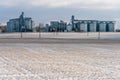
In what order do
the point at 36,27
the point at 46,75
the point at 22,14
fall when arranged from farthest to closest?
the point at 36,27 → the point at 22,14 → the point at 46,75

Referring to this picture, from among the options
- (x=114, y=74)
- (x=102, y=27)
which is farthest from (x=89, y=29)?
(x=114, y=74)

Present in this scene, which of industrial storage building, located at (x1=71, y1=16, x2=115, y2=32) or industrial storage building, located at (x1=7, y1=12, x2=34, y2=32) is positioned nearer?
industrial storage building, located at (x1=7, y1=12, x2=34, y2=32)

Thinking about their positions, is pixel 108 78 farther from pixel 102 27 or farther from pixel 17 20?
pixel 102 27

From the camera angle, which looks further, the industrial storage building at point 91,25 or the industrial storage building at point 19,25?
the industrial storage building at point 91,25

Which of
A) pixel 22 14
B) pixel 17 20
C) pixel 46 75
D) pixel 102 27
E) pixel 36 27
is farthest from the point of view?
pixel 36 27

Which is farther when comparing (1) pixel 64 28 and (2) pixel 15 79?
(1) pixel 64 28

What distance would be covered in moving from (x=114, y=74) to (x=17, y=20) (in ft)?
426

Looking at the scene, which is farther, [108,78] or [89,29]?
[89,29]

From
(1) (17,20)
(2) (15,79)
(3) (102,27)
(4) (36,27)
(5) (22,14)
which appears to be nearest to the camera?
(2) (15,79)

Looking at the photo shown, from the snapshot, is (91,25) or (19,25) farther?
(91,25)

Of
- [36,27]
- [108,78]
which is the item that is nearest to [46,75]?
[108,78]

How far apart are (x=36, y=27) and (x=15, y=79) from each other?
154985mm

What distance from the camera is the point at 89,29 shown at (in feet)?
511

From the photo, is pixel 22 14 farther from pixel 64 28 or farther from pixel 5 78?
pixel 5 78
